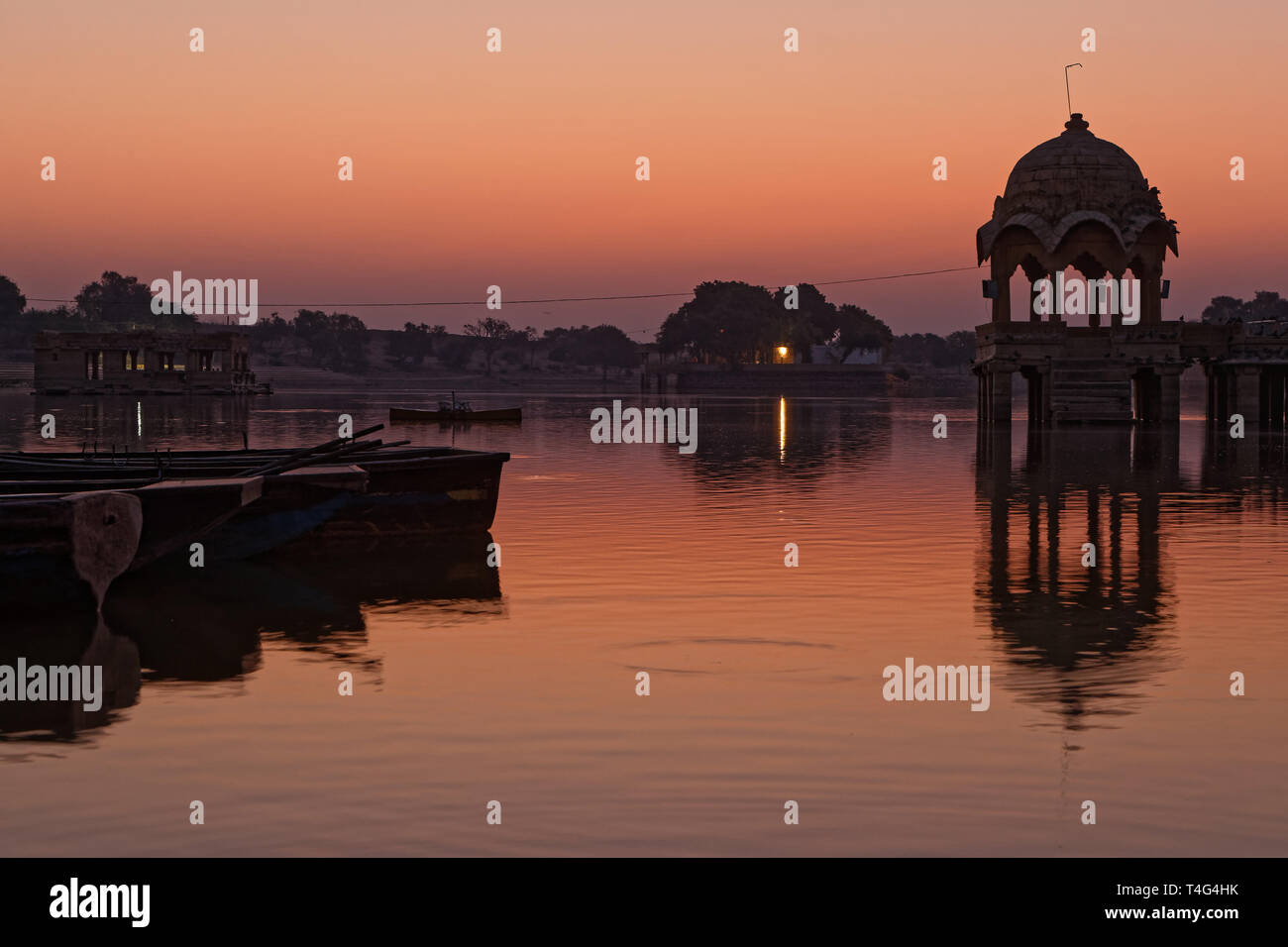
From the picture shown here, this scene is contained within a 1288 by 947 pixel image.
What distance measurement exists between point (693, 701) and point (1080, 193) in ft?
175

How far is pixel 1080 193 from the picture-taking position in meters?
61.5

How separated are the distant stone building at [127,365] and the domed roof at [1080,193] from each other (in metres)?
82.2

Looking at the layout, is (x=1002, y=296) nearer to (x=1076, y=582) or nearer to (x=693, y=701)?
(x=1076, y=582)

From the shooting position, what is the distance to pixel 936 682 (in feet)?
44.2

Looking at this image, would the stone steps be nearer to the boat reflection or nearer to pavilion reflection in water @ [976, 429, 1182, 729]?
pavilion reflection in water @ [976, 429, 1182, 729]

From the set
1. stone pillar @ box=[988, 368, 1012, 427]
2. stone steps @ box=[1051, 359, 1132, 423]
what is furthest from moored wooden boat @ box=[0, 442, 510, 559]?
stone pillar @ box=[988, 368, 1012, 427]

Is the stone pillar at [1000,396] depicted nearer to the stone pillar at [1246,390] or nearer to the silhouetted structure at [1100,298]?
the silhouetted structure at [1100,298]

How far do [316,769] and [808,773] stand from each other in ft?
11.0

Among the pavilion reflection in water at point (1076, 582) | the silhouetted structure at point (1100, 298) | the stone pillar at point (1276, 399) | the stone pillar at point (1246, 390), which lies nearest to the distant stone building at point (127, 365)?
the silhouetted structure at point (1100, 298)

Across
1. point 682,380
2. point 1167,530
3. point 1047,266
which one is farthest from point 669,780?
point 682,380

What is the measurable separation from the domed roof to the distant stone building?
82.2 meters

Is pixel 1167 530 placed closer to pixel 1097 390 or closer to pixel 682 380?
pixel 1097 390

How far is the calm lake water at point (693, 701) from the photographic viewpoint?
30.6 ft
